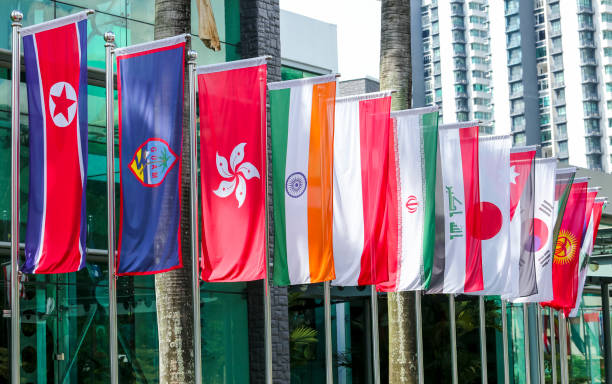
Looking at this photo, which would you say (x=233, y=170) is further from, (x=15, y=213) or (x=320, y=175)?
(x=15, y=213)

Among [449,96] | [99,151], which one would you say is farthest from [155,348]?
[449,96]

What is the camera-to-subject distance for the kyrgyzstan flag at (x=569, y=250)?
76.1 ft

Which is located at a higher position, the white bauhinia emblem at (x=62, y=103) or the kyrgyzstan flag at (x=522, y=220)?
the white bauhinia emblem at (x=62, y=103)

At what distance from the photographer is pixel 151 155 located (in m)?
13.8

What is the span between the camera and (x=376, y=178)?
16.7 metres

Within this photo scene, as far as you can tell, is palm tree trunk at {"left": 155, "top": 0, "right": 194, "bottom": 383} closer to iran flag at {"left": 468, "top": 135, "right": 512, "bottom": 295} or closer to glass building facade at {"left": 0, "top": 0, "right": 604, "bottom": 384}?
glass building facade at {"left": 0, "top": 0, "right": 604, "bottom": 384}

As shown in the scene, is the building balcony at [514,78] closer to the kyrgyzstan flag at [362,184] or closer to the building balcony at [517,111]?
the building balcony at [517,111]

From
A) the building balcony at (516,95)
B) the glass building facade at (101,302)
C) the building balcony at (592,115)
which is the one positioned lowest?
the glass building facade at (101,302)

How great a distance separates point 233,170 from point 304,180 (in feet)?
4.66

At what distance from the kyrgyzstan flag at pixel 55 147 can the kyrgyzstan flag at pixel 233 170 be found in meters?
1.97

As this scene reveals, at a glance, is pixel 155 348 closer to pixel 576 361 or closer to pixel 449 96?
pixel 576 361

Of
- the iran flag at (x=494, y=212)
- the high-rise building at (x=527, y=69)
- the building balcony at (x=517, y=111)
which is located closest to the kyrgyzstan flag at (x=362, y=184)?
the iran flag at (x=494, y=212)

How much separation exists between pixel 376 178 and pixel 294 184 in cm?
155

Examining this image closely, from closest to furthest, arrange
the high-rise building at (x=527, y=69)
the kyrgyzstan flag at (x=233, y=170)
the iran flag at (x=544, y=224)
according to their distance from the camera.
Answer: the kyrgyzstan flag at (x=233, y=170) < the iran flag at (x=544, y=224) < the high-rise building at (x=527, y=69)
